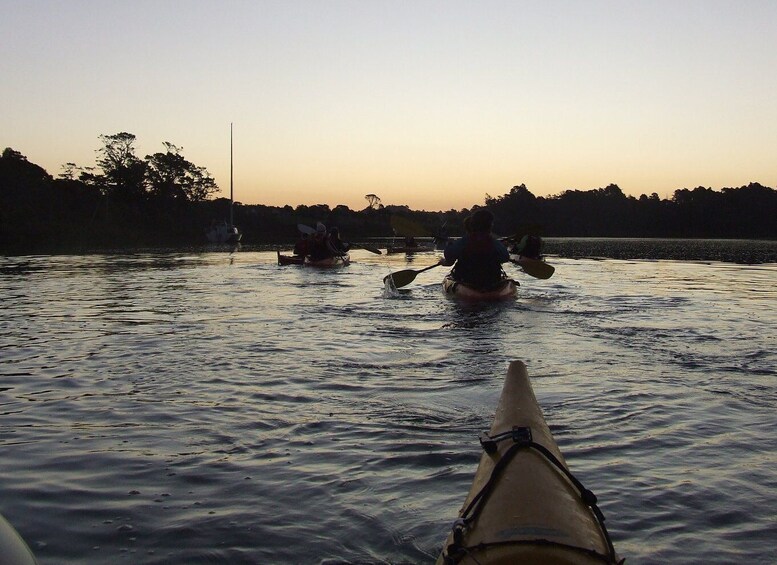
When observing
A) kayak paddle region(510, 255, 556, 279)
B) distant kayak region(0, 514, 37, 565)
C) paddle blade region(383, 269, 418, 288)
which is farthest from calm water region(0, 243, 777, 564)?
paddle blade region(383, 269, 418, 288)

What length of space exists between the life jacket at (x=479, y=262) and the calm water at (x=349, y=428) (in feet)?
4.75

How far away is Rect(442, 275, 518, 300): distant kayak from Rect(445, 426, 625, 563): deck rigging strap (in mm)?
10714

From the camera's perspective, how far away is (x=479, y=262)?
45.9 ft

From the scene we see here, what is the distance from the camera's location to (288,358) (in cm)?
865

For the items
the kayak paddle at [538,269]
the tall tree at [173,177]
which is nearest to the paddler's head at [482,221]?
the kayak paddle at [538,269]

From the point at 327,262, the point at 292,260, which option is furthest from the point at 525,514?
the point at 292,260

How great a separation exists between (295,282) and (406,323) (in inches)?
354

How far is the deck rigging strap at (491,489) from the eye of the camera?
2387 mm

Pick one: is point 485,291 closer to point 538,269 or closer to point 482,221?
point 482,221

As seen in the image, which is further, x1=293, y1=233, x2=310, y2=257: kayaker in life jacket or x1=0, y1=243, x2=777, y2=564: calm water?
x1=293, y1=233, x2=310, y2=257: kayaker in life jacket

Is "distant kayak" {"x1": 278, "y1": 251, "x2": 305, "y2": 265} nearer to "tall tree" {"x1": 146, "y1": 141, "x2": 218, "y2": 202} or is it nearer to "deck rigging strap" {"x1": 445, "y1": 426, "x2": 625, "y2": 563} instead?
"deck rigging strap" {"x1": 445, "y1": 426, "x2": 625, "y2": 563}

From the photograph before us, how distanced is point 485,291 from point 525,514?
1151 cm

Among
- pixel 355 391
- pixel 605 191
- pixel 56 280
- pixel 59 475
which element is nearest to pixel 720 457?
pixel 355 391

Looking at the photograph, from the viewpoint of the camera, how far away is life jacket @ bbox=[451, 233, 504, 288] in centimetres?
1364
